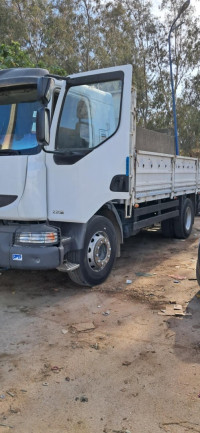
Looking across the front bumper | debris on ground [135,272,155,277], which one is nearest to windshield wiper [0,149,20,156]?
the front bumper

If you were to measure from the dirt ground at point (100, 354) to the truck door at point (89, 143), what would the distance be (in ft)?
3.75

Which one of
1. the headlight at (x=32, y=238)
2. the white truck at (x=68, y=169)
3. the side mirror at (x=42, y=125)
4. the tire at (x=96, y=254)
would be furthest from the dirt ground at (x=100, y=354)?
the side mirror at (x=42, y=125)

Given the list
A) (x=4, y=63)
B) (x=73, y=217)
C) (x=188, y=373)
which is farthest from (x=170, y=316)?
Answer: (x=4, y=63)

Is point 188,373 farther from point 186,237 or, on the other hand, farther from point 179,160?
point 186,237

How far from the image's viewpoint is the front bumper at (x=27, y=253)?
419 centimetres

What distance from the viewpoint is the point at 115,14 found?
26.9 m

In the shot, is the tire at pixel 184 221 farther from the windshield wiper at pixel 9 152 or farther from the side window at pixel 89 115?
the windshield wiper at pixel 9 152

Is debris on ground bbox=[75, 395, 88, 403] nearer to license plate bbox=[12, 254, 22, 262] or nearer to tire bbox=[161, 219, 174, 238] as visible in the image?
license plate bbox=[12, 254, 22, 262]

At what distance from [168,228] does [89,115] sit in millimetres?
4117

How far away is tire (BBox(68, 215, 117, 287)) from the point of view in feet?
15.5

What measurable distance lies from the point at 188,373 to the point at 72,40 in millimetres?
26827

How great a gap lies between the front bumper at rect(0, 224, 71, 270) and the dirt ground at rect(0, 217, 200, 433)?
56cm

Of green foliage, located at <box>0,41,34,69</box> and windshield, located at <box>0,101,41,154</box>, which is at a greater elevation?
green foliage, located at <box>0,41,34,69</box>

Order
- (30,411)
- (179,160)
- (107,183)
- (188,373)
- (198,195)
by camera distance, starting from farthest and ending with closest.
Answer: (198,195), (179,160), (107,183), (188,373), (30,411)
